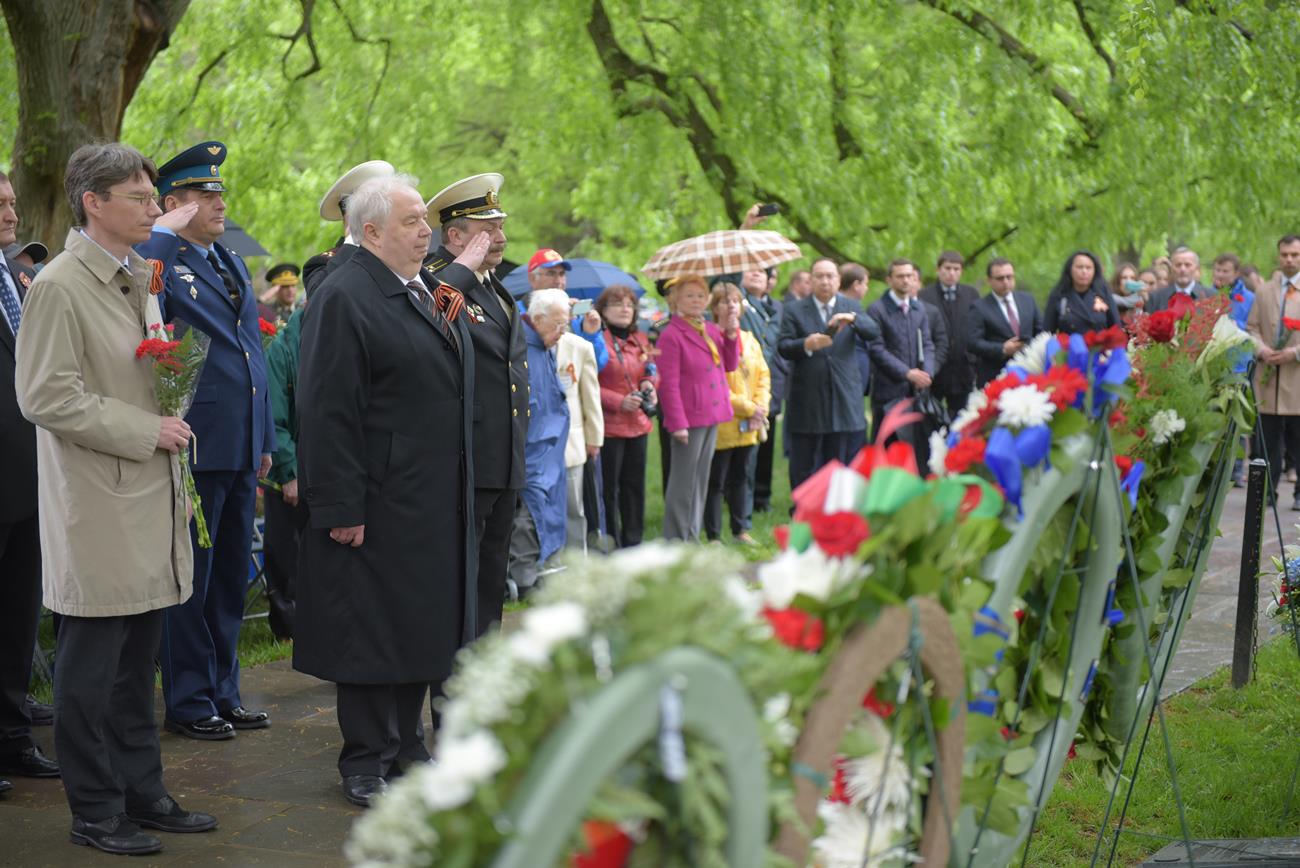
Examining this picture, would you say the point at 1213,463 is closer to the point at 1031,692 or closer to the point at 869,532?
the point at 1031,692

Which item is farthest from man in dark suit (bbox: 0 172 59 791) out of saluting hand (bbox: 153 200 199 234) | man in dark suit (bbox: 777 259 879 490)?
man in dark suit (bbox: 777 259 879 490)

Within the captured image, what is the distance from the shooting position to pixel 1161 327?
168 inches

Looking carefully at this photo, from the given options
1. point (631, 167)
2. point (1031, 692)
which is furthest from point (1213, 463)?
point (631, 167)

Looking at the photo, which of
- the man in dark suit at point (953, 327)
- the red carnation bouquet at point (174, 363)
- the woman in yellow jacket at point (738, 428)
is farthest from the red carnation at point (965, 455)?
the man in dark suit at point (953, 327)

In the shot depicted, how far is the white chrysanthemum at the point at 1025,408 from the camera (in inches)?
118

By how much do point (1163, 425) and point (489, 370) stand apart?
7.94 ft

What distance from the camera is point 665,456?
428 inches

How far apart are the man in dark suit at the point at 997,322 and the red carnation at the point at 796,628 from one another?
1074 cm

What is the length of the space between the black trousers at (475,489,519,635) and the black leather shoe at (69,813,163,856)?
4.89 ft

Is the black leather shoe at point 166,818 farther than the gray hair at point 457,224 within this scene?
No

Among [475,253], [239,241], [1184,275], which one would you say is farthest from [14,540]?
[1184,275]

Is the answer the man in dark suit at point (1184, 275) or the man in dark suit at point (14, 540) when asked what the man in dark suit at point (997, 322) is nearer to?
the man in dark suit at point (1184, 275)

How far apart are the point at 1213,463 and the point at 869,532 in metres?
2.66

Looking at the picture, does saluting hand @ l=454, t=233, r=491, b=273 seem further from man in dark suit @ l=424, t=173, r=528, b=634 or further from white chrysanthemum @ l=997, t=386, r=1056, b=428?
white chrysanthemum @ l=997, t=386, r=1056, b=428
